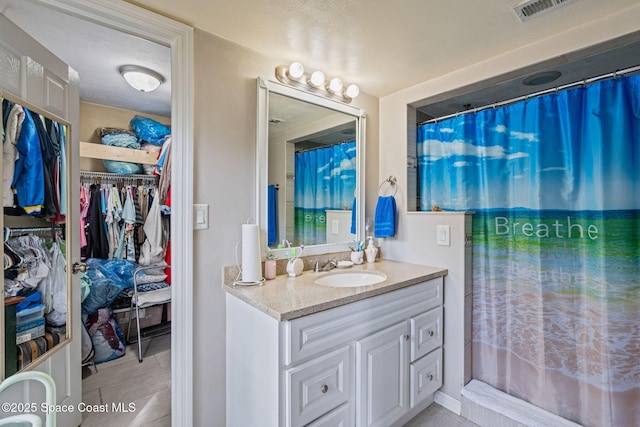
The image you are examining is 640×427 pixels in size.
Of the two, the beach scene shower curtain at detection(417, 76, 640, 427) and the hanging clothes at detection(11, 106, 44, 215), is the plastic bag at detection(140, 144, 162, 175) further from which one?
the beach scene shower curtain at detection(417, 76, 640, 427)

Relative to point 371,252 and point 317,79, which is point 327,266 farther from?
point 317,79

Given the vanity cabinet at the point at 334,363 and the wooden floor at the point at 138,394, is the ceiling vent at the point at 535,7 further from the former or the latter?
the wooden floor at the point at 138,394

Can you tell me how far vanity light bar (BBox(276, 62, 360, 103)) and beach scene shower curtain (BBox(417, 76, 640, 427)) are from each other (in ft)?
2.59

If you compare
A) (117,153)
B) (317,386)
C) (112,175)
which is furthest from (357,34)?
(112,175)

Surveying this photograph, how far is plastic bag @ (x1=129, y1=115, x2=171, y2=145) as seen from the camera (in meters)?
2.87

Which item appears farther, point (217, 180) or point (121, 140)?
point (121, 140)

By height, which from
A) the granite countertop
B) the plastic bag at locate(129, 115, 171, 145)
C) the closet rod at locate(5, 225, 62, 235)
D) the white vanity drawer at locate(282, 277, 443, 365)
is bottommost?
the white vanity drawer at locate(282, 277, 443, 365)

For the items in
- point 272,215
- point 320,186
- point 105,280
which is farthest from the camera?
point 105,280

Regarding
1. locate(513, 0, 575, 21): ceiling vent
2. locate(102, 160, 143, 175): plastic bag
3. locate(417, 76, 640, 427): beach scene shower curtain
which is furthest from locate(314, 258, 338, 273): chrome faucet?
locate(102, 160, 143, 175): plastic bag

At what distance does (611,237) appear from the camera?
4.83 ft

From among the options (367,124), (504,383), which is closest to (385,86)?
(367,124)

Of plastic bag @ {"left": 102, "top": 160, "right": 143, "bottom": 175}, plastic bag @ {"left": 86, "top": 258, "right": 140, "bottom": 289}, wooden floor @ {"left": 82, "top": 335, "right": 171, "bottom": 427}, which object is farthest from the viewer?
plastic bag @ {"left": 102, "top": 160, "right": 143, "bottom": 175}

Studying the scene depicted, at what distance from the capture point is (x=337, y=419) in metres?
1.32

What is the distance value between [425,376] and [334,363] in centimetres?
81
